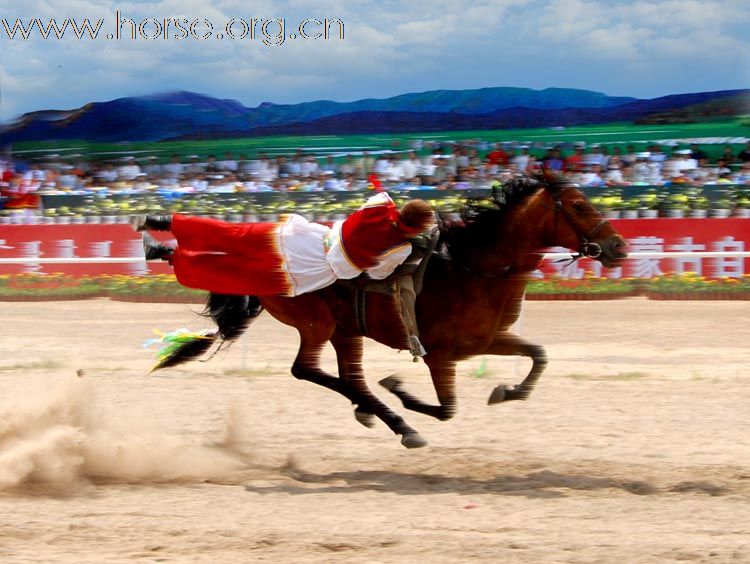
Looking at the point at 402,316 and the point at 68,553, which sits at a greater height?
the point at 402,316

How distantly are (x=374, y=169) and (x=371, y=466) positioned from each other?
36.6 feet

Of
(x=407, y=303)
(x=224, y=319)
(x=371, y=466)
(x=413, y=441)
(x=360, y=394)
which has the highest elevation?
(x=407, y=303)

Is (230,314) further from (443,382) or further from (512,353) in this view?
(512,353)

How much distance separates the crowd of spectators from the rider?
8.94 meters

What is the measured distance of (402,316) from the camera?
5.45m

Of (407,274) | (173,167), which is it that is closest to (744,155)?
(173,167)

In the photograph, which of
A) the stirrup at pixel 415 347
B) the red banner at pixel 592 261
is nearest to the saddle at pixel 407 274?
the stirrup at pixel 415 347

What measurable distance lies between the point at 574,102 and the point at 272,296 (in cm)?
1311

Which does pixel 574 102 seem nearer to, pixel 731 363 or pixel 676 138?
pixel 676 138

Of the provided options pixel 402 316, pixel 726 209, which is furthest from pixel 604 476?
pixel 726 209

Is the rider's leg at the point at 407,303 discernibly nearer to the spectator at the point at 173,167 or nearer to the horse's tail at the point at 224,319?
the horse's tail at the point at 224,319

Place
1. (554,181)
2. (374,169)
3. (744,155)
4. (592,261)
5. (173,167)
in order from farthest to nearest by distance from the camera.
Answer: (173,167) < (374,169) < (744,155) < (592,261) < (554,181)

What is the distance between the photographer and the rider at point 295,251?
5.36 metres

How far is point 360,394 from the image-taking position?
571 centimetres
